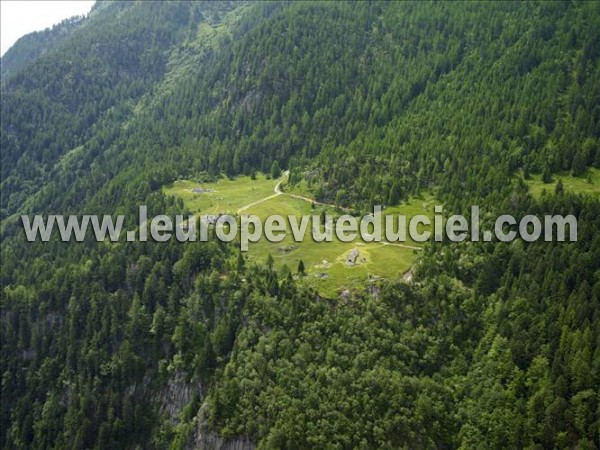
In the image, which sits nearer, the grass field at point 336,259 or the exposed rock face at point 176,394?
the exposed rock face at point 176,394

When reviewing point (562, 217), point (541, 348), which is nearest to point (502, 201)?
point (562, 217)

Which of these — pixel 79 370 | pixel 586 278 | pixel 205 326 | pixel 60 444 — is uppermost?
pixel 586 278

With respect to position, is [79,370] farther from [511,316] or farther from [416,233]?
[511,316]

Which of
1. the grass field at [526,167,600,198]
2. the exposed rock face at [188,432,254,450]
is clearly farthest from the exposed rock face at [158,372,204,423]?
the grass field at [526,167,600,198]

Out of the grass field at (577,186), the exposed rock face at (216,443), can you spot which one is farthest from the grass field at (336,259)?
the exposed rock face at (216,443)

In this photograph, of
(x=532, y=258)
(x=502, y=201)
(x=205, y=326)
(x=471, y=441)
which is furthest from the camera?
(x=502, y=201)

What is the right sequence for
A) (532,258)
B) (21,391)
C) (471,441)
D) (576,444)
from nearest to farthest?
(576,444), (471,441), (532,258), (21,391)

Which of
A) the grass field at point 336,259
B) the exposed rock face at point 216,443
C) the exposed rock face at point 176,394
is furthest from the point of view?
the grass field at point 336,259

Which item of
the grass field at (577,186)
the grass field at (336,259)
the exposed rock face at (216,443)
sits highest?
the grass field at (577,186)

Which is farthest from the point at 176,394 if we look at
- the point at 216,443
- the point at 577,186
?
the point at 577,186

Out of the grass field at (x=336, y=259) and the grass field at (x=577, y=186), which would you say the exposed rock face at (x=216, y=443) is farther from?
the grass field at (x=577, y=186)

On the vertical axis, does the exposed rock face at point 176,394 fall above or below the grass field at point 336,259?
below
